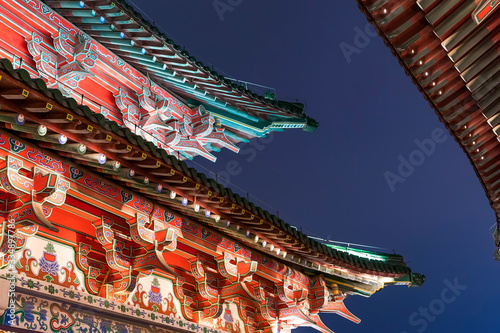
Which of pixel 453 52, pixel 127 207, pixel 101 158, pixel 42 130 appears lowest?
pixel 127 207

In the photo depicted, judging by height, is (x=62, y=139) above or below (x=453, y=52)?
below

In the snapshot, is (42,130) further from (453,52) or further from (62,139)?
(453,52)

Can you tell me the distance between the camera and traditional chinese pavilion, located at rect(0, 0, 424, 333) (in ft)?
21.0

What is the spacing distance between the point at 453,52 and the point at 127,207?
15.3 ft

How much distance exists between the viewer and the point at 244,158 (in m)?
30.6

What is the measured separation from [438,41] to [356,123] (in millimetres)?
28701

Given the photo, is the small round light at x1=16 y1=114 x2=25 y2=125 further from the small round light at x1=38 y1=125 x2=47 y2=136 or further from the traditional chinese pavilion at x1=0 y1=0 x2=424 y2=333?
the small round light at x1=38 y1=125 x2=47 y2=136

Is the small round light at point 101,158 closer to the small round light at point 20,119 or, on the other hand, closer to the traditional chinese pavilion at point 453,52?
the small round light at point 20,119

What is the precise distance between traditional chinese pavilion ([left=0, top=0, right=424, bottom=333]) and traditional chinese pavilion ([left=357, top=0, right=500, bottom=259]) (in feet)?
10.7

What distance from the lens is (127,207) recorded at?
7719 mm

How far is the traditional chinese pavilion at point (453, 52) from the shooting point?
483 cm

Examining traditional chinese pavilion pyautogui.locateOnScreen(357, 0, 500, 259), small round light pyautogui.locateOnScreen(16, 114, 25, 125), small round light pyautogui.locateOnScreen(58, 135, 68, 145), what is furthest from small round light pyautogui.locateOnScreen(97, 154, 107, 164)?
traditional chinese pavilion pyautogui.locateOnScreen(357, 0, 500, 259)

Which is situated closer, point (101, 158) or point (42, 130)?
point (42, 130)

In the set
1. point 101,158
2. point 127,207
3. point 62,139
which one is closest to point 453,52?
point 101,158
